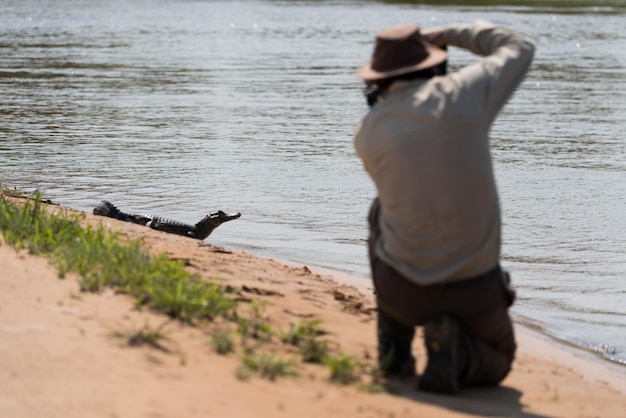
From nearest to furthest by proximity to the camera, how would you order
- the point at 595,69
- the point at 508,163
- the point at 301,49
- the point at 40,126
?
the point at 508,163, the point at 40,126, the point at 595,69, the point at 301,49

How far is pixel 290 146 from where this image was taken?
1397cm

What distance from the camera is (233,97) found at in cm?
1816

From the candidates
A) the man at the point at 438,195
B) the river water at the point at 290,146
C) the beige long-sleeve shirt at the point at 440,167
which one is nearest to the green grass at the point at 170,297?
the man at the point at 438,195

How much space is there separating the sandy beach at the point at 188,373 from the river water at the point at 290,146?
1.35m

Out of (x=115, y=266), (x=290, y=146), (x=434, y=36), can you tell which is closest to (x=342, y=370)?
(x=115, y=266)

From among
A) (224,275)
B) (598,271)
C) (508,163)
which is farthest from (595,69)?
(224,275)

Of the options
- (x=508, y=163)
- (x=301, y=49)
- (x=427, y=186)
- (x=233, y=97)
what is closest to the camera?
(x=427, y=186)

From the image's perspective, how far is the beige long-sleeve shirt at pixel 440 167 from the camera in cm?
474

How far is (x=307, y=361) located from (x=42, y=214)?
242 cm

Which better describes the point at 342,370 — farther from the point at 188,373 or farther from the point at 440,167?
the point at 440,167

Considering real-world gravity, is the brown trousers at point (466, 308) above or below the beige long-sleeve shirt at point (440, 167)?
below

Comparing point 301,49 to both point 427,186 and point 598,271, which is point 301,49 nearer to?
point 598,271

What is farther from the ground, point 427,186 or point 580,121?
point 427,186

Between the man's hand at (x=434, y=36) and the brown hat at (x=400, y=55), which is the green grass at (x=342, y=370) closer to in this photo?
the brown hat at (x=400, y=55)
